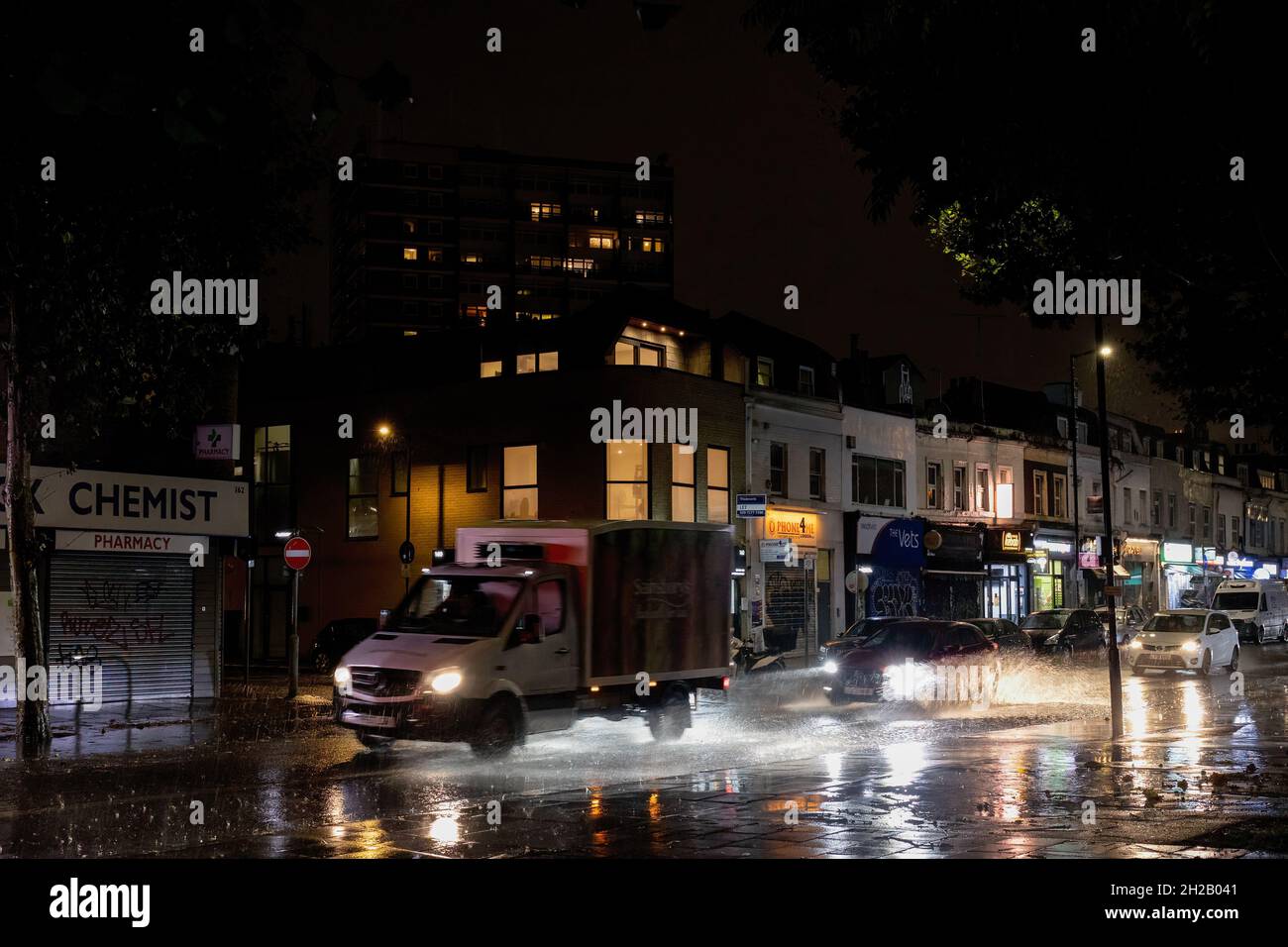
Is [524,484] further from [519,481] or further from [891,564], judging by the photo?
[891,564]

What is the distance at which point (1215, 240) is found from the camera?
1182cm

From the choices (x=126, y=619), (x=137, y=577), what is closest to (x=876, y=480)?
(x=137, y=577)

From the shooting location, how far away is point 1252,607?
165ft


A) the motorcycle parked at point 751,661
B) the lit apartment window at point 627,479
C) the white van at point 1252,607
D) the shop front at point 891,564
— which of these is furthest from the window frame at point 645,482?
the white van at point 1252,607

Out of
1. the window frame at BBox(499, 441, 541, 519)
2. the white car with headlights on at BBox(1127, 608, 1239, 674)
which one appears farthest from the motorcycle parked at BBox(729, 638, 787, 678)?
the white car with headlights on at BBox(1127, 608, 1239, 674)

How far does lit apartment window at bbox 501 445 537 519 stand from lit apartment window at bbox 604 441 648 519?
8.65 feet

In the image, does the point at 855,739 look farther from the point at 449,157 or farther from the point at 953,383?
Result: the point at 449,157

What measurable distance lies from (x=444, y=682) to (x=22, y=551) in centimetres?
667

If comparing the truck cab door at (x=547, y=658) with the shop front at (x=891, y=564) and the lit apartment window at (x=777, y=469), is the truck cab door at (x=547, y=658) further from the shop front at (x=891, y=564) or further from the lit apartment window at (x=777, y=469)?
the shop front at (x=891, y=564)

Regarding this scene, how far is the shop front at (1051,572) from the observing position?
57.8m

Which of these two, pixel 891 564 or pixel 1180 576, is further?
pixel 1180 576

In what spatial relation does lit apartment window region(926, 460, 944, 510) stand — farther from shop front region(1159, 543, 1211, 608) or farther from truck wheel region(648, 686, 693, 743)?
truck wheel region(648, 686, 693, 743)
